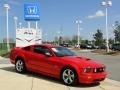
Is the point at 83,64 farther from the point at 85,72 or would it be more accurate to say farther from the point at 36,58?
the point at 36,58

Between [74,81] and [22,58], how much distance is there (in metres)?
3.59

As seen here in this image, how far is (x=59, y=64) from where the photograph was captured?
1315cm

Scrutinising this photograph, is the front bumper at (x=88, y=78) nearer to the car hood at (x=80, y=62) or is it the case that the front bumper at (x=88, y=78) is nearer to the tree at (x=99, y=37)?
the car hood at (x=80, y=62)

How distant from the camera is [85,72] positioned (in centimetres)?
1244

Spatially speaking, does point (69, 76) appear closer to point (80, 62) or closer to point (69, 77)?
point (69, 77)

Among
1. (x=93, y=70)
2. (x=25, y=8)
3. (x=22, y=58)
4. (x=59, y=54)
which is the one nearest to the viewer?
(x=93, y=70)

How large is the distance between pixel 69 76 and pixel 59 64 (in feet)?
2.29

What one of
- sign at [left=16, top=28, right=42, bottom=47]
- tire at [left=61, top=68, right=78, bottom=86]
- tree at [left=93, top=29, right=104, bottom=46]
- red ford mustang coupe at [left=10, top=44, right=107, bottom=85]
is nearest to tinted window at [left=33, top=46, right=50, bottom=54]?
red ford mustang coupe at [left=10, top=44, right=107, bottom=85]

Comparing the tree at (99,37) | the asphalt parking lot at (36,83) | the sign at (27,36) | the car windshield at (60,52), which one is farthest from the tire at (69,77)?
the tree at (99,37)

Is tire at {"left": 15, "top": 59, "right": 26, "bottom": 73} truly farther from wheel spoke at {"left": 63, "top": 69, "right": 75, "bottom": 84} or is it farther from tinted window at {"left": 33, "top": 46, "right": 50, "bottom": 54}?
wheel spoke at {"left": 63, "top": 69, "right": 75, "bottom": 84}

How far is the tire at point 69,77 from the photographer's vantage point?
497 inches

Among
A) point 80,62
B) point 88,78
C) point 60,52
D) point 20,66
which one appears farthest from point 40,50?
point 88,78

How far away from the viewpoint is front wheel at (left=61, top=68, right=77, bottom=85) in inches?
497

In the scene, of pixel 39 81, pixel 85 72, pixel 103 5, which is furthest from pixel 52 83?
pixel 103 5
